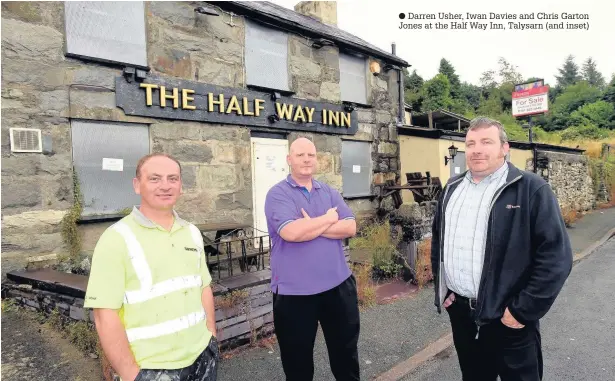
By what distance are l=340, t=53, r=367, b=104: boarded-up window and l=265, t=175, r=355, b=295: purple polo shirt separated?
24.9 feet

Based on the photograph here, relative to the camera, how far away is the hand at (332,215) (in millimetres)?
2850

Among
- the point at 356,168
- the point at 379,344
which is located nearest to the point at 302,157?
the point at 379,344

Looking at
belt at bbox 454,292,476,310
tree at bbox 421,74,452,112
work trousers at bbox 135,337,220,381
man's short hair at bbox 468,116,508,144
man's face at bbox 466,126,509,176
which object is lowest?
work trousers at bbox 135,337,220,381

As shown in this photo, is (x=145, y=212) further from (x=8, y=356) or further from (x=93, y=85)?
(x=93, y=85)

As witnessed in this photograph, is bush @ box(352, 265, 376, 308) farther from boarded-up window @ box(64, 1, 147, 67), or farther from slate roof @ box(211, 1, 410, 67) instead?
slate roof @ box(211, 1, 410, 67)

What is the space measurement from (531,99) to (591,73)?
58.7 metres

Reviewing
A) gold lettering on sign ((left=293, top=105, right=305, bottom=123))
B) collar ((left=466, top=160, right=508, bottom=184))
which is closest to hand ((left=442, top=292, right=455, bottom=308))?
collar ((left=466, top=160, right=508, bottom=184))

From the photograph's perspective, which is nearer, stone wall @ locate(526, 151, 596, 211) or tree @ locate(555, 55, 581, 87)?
stone wall @ locate(526, 151, 596, 211)

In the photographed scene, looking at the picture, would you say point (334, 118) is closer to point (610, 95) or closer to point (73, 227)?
point (73, 227)

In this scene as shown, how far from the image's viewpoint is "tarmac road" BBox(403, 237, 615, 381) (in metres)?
3.68

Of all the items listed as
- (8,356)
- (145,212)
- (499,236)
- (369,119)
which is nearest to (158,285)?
(145,212)

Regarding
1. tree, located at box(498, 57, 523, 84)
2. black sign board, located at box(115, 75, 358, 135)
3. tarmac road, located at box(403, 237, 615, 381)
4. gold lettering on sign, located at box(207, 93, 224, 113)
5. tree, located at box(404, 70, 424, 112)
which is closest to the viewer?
tarmac road, located at box(403, 237, 615, 381)

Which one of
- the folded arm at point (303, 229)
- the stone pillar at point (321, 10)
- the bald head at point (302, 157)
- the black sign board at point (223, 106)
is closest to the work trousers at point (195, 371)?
the folded arm at point (303, 229)

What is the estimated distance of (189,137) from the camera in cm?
702
